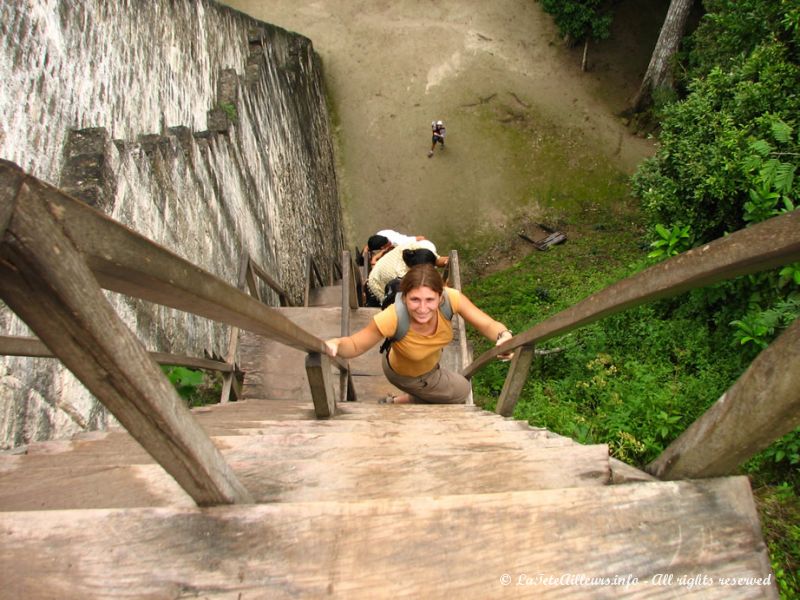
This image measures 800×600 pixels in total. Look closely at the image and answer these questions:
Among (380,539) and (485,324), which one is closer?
(380,539)

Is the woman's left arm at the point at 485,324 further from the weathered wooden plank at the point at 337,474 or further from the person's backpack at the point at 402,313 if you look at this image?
the weathered wooden plank at the point at 337,474

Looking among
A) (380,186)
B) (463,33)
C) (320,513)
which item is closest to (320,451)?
(320,513)

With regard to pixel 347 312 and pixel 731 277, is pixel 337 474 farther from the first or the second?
pixel 347 312

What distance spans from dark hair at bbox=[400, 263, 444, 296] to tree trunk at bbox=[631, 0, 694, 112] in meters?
9.08

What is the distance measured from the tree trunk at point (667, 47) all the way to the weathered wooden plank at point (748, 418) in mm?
10350

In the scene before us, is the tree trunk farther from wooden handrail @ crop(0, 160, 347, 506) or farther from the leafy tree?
wooden handrail @ crop(0, 160, 347, 506)

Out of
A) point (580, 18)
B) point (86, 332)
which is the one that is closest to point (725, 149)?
point (86, 332)

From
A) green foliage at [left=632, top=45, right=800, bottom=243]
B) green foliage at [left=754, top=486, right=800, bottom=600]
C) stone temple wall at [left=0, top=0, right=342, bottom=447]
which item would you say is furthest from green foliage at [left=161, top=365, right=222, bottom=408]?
green foliage at [left=632, top=45, right=800, bottom=243]

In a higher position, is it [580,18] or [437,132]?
[580,18]

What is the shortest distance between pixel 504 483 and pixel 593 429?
12.8ft

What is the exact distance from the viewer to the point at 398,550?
1.11 m

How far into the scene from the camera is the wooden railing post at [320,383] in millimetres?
2398

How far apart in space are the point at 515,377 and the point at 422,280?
2.12 feet

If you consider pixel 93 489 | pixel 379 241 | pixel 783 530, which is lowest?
pixel 783 530
